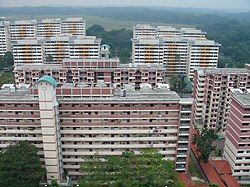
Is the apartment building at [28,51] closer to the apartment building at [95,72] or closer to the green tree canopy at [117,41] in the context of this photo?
the apartment building at [95,72]

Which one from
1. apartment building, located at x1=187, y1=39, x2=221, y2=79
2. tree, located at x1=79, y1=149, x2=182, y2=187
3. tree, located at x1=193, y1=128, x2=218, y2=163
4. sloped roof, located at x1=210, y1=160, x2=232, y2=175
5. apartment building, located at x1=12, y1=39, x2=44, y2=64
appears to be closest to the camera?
tree, located at x1=79, y1=149, x2=182, y2=187

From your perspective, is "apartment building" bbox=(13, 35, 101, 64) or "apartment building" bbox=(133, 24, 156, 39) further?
"apartment building" bbox=(133, 24, 156, 39)

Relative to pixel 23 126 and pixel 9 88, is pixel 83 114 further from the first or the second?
pixel 9 88

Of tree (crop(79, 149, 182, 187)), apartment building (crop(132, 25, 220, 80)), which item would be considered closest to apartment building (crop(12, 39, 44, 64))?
apartment building (crop(132, 25, 220, 80))

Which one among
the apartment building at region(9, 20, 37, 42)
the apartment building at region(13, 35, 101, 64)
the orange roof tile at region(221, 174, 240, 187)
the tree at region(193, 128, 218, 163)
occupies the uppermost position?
the apartment building at region(9, 20, 37, 42)

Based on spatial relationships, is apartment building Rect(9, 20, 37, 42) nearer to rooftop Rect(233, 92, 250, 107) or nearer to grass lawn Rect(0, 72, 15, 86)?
grass lawn Rect(0, 72, 15, 86)

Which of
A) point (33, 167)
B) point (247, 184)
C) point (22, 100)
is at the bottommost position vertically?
point (247, 184)

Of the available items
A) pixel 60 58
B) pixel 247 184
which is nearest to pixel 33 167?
pixel 247 184
